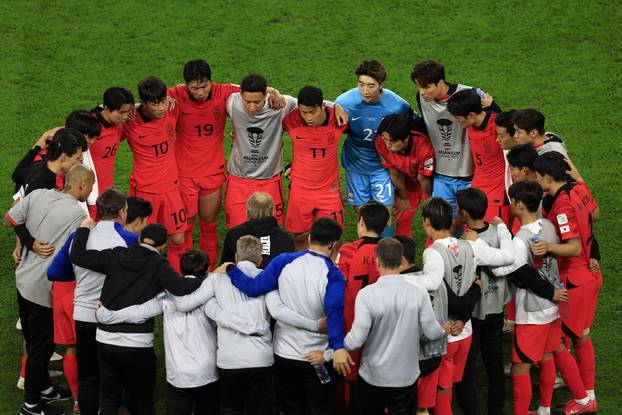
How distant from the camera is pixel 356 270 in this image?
6.47m

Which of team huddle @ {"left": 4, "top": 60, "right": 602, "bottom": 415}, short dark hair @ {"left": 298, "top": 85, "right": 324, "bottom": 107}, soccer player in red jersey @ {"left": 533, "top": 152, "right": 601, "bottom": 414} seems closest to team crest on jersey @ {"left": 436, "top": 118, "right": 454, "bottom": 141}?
team huddle @ {"left": 4, "top": 60, "right": 602, "bottom": 415}

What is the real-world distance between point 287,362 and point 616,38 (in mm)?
8531

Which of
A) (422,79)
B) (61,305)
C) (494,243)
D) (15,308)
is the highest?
(422,79)

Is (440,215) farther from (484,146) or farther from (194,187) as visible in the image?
(194,187)

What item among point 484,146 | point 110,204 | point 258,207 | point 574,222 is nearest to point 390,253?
point 258,207

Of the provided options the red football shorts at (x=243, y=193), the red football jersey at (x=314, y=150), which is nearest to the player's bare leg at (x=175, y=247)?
the red football shorts at (x=243, y=193)

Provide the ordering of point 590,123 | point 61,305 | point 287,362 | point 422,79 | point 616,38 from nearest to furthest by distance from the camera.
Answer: point 287,362
point 61,305
point 422,79
point 590,123
point 616,38

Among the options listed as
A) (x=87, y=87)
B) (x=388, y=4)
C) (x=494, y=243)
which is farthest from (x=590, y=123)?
(x=87, y=87)

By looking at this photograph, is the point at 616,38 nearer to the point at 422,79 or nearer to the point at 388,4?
the point at 388,4

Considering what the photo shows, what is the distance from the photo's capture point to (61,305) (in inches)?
270

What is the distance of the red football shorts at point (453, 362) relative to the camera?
258 inches

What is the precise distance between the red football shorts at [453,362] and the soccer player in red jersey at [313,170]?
2.24 meters

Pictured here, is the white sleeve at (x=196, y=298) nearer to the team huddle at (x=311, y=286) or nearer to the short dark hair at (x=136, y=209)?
the team huddle at (x=311, y=286)

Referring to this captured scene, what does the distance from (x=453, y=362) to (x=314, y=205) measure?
240cm
